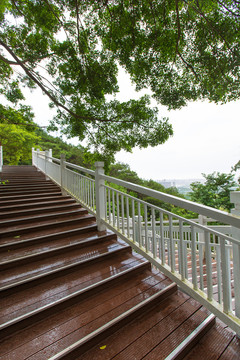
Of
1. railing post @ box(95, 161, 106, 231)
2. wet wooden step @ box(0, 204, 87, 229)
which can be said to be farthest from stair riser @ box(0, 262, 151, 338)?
wet wooden step @ box(0, 204, 87, 229)

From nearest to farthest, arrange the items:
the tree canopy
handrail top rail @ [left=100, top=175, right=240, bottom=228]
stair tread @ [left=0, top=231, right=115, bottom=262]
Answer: handrail top rail @ [left=100, top=175, right=240, bottom=228]
stair tread @ [left=0, top=231, right=115, bottom=262]
the tree canopy

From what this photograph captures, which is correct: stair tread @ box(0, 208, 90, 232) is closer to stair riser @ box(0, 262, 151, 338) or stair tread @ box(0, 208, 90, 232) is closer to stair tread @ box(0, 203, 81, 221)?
stair tread @ box(0, 203, 81, 221)

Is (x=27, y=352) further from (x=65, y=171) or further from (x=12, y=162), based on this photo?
(x=12, y=162)

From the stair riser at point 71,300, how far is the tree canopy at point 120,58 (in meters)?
3.44

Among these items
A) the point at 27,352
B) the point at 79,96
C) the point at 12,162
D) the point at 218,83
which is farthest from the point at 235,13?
the point at 12,162

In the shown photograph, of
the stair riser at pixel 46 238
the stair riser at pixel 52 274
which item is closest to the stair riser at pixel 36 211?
the stair riser at pixel 46 238

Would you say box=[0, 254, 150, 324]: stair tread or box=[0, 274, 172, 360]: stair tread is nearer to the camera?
box=[0, 274, 172, 360]: stair tread

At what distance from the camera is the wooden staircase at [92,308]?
144 cm

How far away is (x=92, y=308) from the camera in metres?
1.81

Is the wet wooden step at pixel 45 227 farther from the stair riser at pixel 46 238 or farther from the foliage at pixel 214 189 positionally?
the foliage at pixel 214 189

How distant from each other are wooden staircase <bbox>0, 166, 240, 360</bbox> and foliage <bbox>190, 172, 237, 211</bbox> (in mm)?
12063

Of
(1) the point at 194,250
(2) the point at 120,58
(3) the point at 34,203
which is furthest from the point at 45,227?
(2) the point at 120,58

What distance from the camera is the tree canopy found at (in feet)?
10.6

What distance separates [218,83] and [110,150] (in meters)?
3.12
